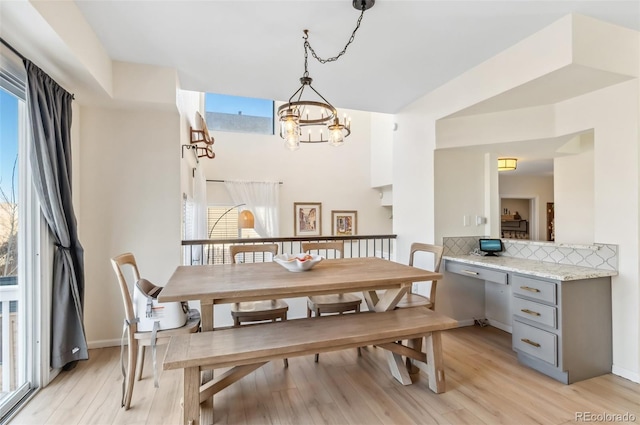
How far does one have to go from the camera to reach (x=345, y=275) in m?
2.28

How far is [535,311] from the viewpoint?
2434 millimetres

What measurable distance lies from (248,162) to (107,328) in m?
4.01

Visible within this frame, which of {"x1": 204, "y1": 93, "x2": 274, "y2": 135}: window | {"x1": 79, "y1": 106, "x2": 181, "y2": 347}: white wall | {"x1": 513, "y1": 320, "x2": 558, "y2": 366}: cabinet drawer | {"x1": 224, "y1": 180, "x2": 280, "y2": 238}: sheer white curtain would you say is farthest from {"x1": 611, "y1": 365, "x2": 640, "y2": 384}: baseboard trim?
{"x1": 204, "y1": 93, "x2": 274, "y2": 135}: window

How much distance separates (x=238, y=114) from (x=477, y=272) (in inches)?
211

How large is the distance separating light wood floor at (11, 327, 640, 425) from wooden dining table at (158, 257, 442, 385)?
0.30m

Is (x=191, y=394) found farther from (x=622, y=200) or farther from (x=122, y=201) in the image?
(x=622, y=200)

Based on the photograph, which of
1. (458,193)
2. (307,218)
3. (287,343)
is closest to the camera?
(287,343)

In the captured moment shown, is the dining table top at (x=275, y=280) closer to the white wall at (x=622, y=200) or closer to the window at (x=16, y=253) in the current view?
the window at (x=16, y=253)

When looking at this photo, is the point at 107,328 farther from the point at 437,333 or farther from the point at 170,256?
the point at 437,333

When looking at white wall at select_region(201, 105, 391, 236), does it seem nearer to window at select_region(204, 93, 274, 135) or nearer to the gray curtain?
window at select_region(204, 93, 274, 135)

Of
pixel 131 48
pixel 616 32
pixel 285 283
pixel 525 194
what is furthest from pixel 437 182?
pixel 525 194

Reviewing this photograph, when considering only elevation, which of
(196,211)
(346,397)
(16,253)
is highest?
(196,211)

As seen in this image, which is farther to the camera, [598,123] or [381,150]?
[381,150]

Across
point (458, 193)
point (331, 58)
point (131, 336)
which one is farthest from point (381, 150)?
point (131, 336)
